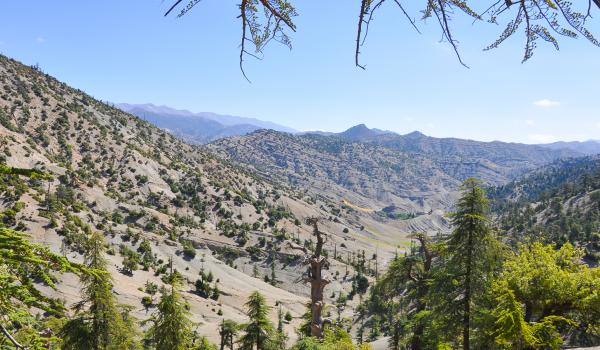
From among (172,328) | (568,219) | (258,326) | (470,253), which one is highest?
(470,253)

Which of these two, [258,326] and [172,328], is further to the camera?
[258,326]

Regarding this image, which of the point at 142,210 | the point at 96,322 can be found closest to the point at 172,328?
the point at 96,322

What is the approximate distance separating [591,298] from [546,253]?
224cm

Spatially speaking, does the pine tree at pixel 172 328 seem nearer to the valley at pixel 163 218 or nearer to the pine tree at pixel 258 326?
Result: the pine tree at pixel 258 326

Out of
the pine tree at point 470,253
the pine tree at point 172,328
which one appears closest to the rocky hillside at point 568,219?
the pine tree at point 470,253

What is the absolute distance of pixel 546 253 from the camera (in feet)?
54.7

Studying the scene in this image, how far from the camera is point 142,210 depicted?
308 ft

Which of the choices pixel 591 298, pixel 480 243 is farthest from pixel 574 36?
pixel 591 298

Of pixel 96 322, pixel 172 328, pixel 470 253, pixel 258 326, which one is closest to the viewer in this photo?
pixel 470 253

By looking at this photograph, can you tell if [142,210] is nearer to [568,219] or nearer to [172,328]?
[172,328]

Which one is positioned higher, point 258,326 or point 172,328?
point 172,328

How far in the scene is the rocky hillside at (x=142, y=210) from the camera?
65.5 metres

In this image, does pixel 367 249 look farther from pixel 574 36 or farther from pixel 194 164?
pixel 574 36

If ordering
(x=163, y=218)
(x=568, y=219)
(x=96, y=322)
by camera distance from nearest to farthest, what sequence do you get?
(x=96, y=322)
(x=163, y=218)
(x=568, y=219)
